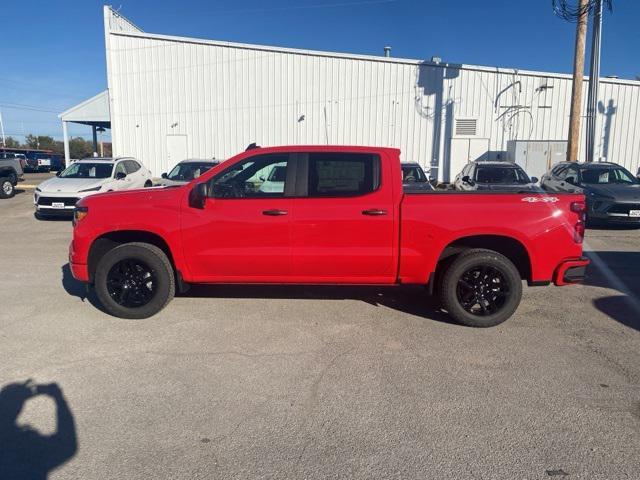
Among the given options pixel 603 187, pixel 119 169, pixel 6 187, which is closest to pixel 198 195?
pixel 119 169

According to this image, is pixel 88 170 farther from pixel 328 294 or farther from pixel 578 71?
pixel 578 71

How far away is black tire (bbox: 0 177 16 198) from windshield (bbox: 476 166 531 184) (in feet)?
54.1

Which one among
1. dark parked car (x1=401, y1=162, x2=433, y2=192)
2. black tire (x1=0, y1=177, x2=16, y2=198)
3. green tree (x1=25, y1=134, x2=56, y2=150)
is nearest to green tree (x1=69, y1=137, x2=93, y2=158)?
green tree (x1=25, y1=134, x2=56, y2=150)

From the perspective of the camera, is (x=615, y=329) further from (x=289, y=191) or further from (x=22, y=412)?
(x=22, y=412)

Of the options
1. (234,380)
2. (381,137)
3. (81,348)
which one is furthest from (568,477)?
(381,137)

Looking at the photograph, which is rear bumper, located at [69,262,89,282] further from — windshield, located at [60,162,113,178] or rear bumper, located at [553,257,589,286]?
windshield, located at [60,162,113,178]

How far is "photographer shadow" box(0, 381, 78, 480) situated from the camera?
8.38 feet

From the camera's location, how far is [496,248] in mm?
4898

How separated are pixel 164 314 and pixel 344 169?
2.57 metres

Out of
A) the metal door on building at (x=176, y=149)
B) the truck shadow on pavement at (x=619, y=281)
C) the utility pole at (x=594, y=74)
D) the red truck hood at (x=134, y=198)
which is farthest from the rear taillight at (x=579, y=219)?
the metal door on building at (x=176, y=149)

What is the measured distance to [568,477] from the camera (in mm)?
2506

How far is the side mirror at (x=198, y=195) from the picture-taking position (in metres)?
4.62

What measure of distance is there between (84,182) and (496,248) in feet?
36.0

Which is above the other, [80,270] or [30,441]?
[80,270]
